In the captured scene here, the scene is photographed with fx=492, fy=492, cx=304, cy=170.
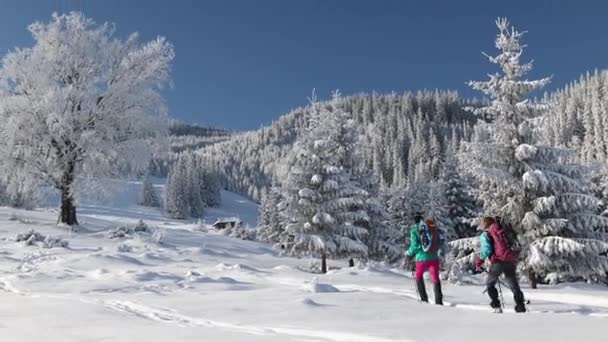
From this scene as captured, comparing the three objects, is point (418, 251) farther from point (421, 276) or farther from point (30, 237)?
point (30, 237)

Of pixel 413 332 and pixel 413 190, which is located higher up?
pixel 413 190

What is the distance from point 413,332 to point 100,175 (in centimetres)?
1889

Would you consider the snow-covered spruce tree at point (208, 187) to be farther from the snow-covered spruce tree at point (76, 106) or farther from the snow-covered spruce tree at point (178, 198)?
the snow-covered spruce tree at point (76, 106)

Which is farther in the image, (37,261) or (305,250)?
(305,250)

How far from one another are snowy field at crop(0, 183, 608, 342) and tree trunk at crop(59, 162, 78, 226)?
4970 millimetres

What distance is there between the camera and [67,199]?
69.3ft

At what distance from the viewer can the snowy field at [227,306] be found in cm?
586

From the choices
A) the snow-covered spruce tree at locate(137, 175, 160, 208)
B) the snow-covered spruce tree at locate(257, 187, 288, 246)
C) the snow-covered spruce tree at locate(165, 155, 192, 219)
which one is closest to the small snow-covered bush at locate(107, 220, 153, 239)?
the snow-covered spruce tree at locate(257, 187, 288, 246)

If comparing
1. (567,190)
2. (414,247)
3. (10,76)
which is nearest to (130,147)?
(10,76)

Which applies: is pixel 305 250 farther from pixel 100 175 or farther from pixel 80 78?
pixel 80 78

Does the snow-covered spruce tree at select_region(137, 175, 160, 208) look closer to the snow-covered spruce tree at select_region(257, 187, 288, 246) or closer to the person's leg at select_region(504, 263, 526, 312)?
the snow-covered spruce tree at select_region(257, 187, 288, 246)

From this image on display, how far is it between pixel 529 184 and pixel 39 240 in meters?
17.5

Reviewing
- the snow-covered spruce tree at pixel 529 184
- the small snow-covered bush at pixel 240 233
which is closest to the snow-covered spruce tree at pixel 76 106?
the small snow-covered bush at pixel 240 233

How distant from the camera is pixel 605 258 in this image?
1805cm
